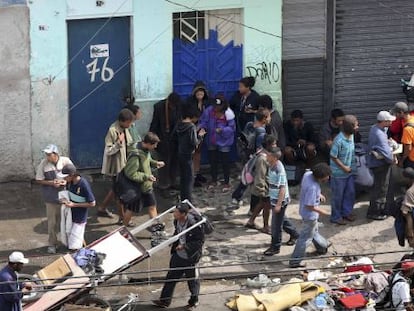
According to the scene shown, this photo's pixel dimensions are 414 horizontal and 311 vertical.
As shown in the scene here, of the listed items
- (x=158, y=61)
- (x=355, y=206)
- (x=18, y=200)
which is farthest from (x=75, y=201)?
(x=355, y=206)

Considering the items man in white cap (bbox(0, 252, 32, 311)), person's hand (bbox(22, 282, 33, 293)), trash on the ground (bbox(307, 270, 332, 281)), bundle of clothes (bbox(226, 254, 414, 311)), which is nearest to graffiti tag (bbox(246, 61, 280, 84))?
trash on the ground (bbox(307, 270, 332, 281))

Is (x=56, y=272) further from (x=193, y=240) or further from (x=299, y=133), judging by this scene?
(x=299, y=133)

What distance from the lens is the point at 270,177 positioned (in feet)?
49.2

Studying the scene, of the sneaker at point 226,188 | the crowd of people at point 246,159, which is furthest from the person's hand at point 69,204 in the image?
the sneaker at point 226,188

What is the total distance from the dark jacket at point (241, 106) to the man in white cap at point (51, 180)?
3.68 meters

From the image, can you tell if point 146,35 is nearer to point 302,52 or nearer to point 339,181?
point 302,52

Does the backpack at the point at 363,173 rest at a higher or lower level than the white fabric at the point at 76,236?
higher

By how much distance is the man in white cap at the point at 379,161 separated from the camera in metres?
16.0

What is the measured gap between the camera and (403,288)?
1295cm

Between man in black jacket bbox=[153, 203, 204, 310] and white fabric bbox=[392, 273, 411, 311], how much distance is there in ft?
8.29

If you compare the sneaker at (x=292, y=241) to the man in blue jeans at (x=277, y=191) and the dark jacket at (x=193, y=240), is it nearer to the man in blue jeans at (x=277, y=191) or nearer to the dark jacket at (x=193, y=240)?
the man in blue jeans at (x=277, y=191)

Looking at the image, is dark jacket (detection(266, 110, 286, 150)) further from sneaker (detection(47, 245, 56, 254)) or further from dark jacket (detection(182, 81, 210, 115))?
sneaker (detection(47, 245, 56, 254))

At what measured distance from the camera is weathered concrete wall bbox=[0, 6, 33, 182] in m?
16.7

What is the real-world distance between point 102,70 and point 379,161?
15.7 feet
